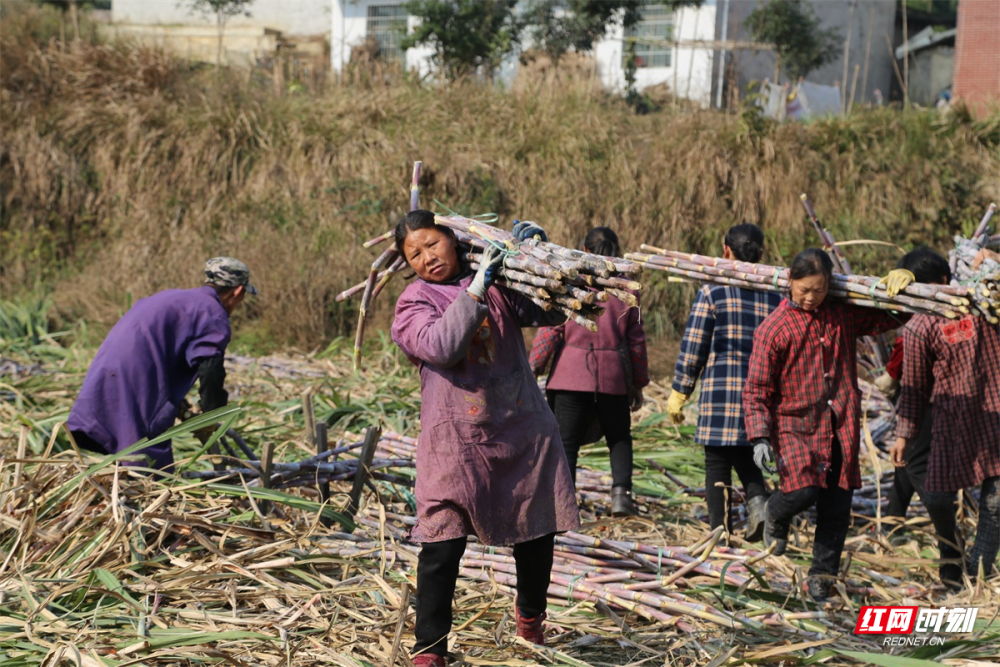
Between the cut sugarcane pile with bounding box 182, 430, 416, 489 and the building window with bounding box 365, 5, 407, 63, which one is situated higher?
the building window with bounding box 365, 5, 407, 63

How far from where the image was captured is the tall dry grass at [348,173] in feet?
34.8

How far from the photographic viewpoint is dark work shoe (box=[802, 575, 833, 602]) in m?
4.09

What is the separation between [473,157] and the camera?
11516 mm

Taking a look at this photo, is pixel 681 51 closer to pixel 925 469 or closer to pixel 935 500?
pixel 925 469

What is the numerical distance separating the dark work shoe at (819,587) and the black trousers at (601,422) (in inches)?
49.3

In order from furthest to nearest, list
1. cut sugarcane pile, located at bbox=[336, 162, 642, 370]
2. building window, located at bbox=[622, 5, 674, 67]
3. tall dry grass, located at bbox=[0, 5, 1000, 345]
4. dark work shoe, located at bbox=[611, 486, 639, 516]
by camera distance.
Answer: building window, located at bbox=[622, 5, 674, 67] → tall dry grass, located at bbox=[0, 5, 1000, 345] → dark work shoe, located at bbox=[611, 486, 639, 516] → cut sugarcane pile, located at bbox=[336, 162, 642, 370]

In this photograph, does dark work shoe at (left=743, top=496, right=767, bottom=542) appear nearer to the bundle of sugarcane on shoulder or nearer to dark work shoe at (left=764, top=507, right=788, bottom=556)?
dark work shoe at (left=764, top=507, right=788, bottom=556)

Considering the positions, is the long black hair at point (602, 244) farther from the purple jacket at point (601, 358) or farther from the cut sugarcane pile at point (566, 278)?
the cut sugarcane pile at point (566, 278)

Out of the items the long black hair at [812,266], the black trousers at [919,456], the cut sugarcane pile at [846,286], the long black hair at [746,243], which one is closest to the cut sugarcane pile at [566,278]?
the cut sugarcane pile at [846,286]

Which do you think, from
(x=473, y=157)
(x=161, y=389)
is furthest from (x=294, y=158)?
(x=161, y=389)

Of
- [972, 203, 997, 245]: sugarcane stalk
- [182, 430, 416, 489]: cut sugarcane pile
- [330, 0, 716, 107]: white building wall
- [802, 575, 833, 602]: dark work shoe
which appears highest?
[330, 0, 716, 107]: white building wall

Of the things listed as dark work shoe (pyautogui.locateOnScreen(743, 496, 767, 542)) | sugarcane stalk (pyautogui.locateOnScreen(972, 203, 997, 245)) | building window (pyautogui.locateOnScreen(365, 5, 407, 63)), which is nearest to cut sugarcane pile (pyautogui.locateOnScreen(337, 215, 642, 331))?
dark work shoe (pyautogui.locateOnScreen(743, 496, 767, 542))

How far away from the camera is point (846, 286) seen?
402 centimetres

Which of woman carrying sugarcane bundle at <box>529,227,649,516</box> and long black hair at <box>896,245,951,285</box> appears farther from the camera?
woman carrying sugarcane bundle at <box>529,227,649,516</box>
